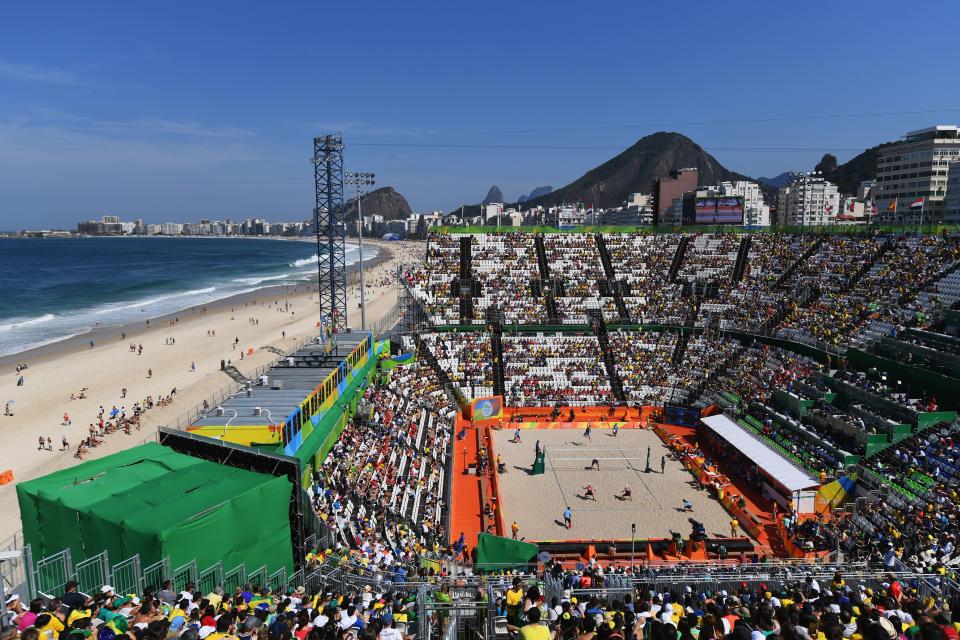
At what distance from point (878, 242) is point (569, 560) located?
34.3 m

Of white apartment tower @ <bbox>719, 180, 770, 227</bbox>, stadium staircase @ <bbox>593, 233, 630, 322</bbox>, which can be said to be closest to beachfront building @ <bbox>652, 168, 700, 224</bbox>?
white apartment tower @ <bbox>719, 180, 770, 227</bbox>

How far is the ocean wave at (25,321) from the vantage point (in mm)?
61688

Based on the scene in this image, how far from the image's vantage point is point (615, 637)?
784cm

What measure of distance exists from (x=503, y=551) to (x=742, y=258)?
1473 inches

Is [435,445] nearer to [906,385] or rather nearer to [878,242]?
[906,385]

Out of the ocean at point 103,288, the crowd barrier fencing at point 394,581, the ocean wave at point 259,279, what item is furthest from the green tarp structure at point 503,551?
the ocean wave at point 259,279

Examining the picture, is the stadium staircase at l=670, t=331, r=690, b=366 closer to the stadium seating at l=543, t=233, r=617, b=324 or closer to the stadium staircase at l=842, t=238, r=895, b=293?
the stadium seating at l=543, t=233, r=617, b=324

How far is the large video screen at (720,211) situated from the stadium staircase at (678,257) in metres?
7.41

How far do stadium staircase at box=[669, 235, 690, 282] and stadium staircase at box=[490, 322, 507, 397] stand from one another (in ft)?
48.6

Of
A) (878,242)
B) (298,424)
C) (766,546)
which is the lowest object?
(766,546)

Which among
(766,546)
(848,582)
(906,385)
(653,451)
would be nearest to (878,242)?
(906,385)

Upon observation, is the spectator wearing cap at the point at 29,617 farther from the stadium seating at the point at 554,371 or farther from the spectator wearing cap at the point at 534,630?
the stadium seating at the point at 554,371

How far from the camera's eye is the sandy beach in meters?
28.9

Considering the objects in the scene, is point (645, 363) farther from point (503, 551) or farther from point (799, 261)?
point (503, 551)
